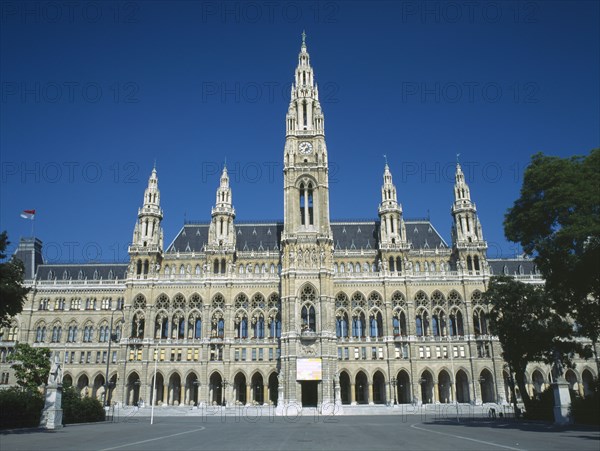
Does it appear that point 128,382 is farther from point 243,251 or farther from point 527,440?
point 527,440

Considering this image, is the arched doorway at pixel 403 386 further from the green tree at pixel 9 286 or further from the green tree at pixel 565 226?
the green tree at pixel 9 286

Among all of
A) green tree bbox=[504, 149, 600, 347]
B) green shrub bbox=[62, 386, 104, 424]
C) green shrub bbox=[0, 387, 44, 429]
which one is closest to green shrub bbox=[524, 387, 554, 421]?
green tree bbox=[504, 149, 600, 347]

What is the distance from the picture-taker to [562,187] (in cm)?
3472

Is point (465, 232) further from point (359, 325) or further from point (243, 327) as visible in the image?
point (243, 327)

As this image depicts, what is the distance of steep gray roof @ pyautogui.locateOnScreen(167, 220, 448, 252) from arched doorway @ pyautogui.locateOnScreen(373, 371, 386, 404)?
66.5 ft

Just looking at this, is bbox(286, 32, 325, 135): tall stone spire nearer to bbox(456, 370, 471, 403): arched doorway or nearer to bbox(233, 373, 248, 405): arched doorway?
bbox(233, 373, 248, 405): arched doorway

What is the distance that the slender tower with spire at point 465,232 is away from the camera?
78.4m

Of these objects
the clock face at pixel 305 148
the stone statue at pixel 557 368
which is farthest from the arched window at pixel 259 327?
the stone statue at pixel 557 368

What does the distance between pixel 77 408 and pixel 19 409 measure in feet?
27.0

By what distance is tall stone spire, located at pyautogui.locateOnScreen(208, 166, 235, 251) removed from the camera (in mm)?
80562

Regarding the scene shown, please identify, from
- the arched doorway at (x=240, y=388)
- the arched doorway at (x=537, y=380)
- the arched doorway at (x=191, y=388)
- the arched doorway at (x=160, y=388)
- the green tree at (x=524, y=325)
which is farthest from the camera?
the arched doorway at (x=537, y=380)

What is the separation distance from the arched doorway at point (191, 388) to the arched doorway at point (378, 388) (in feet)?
87.5

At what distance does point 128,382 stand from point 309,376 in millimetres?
26932

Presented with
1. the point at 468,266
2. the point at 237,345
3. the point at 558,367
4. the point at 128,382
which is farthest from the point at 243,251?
the point at 558,367
